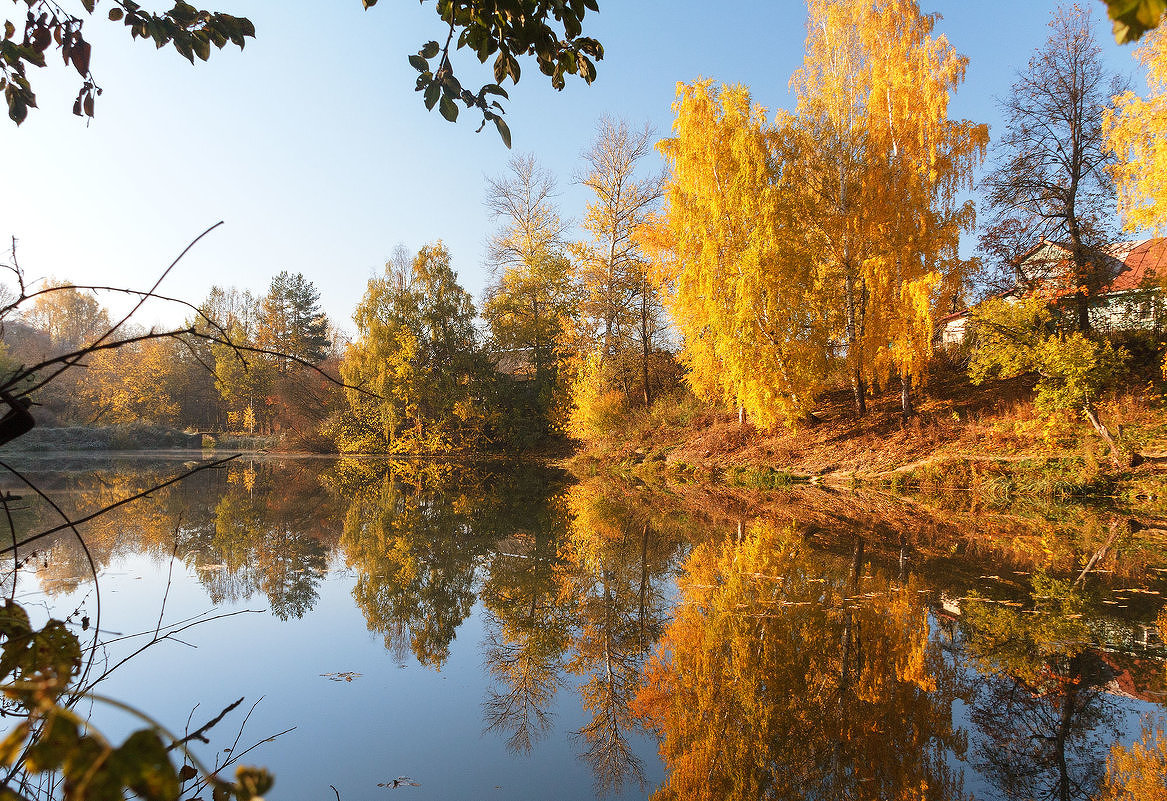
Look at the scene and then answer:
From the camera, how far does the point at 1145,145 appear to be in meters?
10.3

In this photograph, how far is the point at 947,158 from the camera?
45.9ft

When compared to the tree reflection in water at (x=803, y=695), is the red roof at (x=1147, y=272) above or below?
above

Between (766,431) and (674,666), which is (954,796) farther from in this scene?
(766,431)

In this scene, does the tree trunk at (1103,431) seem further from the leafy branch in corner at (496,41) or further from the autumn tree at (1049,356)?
the leafy branch in corner at (496,41)

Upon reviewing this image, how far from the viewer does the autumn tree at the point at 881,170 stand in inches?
538

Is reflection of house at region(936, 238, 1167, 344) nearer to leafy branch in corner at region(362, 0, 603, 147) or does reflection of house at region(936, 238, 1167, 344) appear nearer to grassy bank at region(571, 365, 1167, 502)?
grassy bank at region(571, 365, 1167, 502)

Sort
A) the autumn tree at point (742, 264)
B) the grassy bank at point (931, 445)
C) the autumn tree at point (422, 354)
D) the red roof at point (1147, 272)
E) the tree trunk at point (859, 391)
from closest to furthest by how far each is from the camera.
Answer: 1. the grassy bank at point (931, 445)
2. the red roof at point (1147, 272)
3. the autumn tree at point (742, 264)
4. the tree trunk at point (859, 391)
5. the autumn tree at point (422, 354)

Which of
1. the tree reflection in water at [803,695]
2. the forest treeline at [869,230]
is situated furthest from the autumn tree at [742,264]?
the tree reflection in water at [803,695]

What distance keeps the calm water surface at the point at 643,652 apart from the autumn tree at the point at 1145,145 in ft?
17.4

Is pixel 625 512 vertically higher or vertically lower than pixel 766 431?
lower

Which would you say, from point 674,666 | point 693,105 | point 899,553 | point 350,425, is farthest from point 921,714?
point 350,425

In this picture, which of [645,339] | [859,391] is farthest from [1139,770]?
[645,339]

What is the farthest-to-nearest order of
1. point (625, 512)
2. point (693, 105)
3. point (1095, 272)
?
point (693, 105) < point (1095, 272) < point (625, 512)

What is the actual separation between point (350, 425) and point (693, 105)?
2020 centimetres
